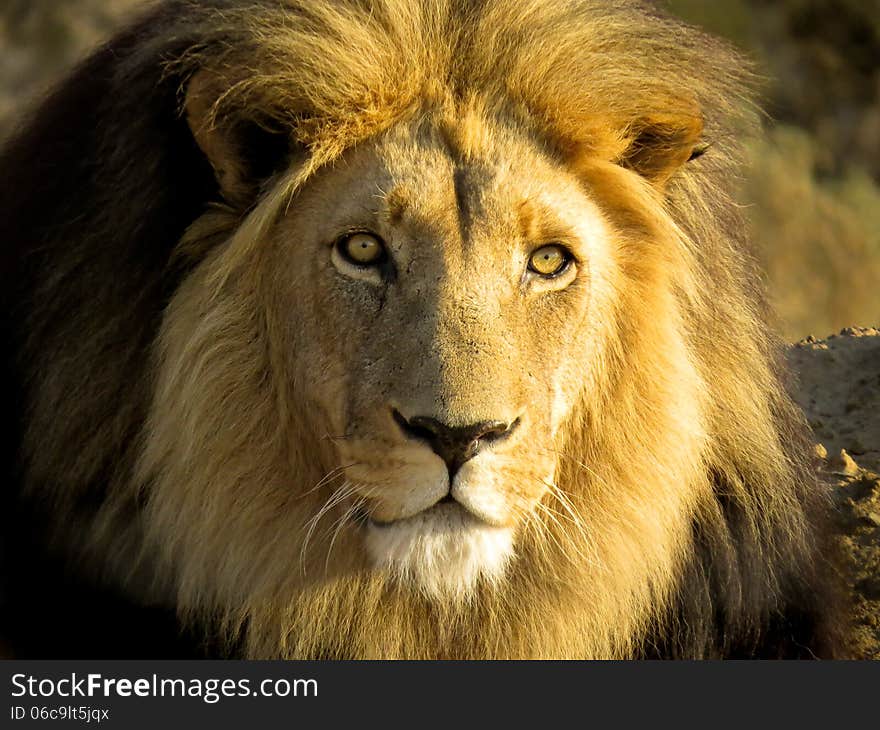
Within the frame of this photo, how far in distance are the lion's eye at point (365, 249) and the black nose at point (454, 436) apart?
1.21ft

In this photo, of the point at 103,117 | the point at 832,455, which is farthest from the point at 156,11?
the point at 832,455

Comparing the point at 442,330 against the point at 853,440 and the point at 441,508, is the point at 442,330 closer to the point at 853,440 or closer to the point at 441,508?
the point at 441,508

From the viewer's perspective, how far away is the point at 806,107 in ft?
32.6

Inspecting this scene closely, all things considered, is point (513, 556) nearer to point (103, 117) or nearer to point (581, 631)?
point (581, 631)

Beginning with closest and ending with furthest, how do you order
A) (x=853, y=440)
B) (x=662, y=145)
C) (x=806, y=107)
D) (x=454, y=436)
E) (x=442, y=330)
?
(x=454, y=436) → (x=442, y=330) → (x=662, y=145) → (x=853, y=440) → (x=806, y=107)

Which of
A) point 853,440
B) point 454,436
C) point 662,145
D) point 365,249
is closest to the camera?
point 454,436

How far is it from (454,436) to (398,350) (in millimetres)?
240

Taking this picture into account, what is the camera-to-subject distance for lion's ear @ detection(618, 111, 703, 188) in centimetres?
309

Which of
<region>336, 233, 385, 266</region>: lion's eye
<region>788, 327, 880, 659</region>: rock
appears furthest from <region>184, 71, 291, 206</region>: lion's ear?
<region>788, 327, 880, 659</region>: rock

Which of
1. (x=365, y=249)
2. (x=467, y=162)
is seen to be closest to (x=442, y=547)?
(x=365, y=249)

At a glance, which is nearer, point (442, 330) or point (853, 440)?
point (442, 330)

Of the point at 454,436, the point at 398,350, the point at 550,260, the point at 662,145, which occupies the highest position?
the point at 662,145

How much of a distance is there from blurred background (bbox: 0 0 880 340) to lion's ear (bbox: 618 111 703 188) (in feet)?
20.5

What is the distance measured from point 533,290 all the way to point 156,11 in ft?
3.94
